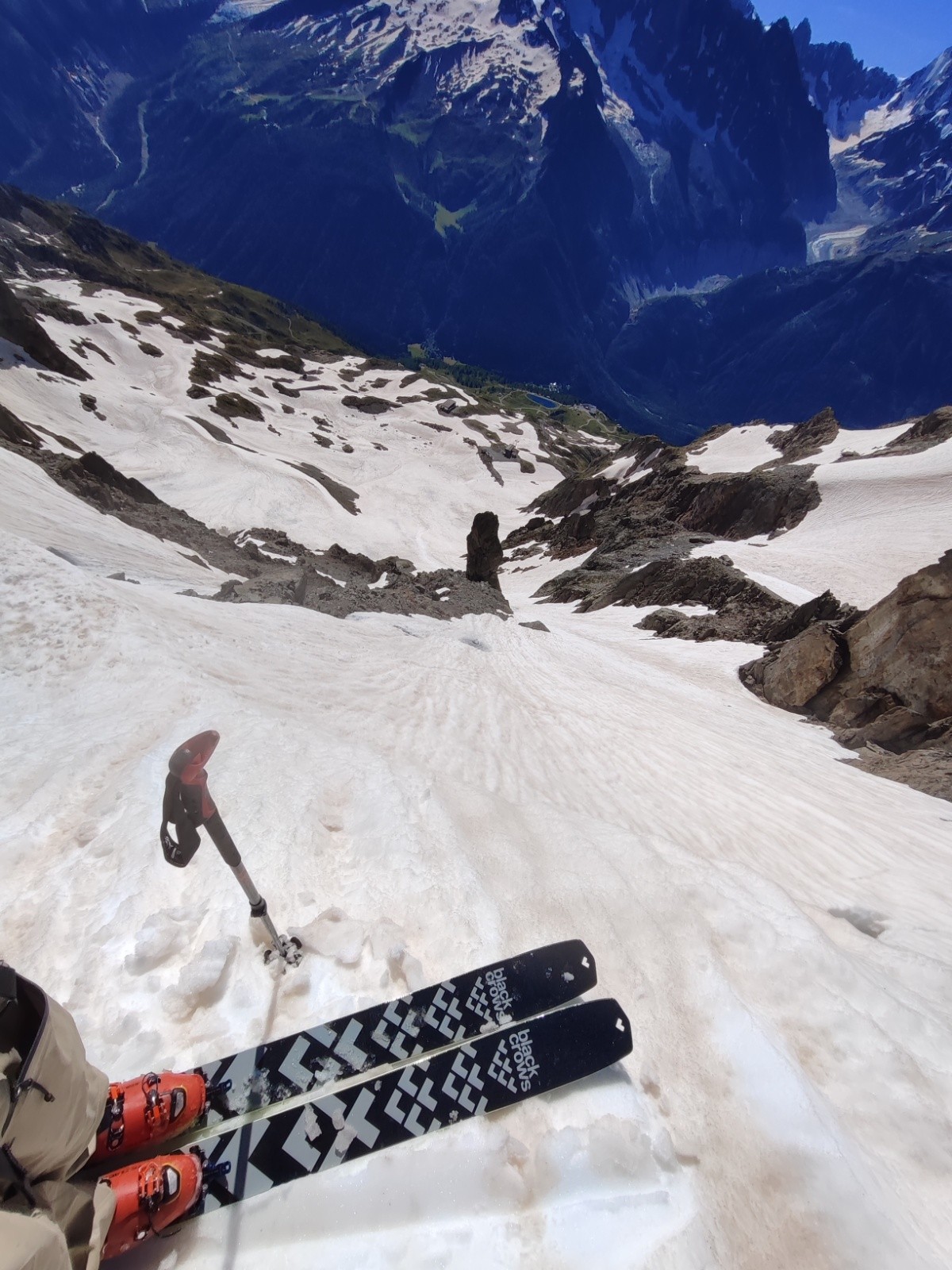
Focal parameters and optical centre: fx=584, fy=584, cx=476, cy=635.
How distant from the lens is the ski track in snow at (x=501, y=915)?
118 inches

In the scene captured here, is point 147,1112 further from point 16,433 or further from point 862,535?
point 862,535

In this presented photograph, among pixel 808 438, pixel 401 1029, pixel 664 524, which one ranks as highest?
pixel 808 438

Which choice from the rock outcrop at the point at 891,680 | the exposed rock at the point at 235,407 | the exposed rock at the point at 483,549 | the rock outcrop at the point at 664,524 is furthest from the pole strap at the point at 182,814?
the exposed rock at the point at 235,407

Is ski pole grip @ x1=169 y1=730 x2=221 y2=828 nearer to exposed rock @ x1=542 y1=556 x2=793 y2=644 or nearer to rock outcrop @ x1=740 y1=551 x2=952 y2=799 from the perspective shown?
rock outcrop @ x1=740 y1=551 x2=952 y2=799

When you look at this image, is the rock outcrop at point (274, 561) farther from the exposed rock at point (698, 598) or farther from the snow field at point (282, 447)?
the exposed rock at point (698, 598)

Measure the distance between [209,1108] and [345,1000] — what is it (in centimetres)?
90

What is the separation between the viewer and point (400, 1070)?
3500 millimetres

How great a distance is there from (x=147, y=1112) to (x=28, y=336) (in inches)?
2089

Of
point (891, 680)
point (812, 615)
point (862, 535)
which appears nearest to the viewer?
point (891, 680)

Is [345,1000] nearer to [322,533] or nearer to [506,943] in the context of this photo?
[506,943]

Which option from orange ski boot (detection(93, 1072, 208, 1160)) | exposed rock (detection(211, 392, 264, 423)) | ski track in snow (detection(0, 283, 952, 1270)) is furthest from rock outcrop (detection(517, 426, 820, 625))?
exposed rock (detection(211, 392, 264, 423))

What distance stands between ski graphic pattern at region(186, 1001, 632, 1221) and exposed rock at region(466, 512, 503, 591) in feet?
78.4

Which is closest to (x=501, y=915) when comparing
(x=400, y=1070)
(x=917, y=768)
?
(x=400, y=1070)

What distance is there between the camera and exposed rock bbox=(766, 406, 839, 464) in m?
43.3
